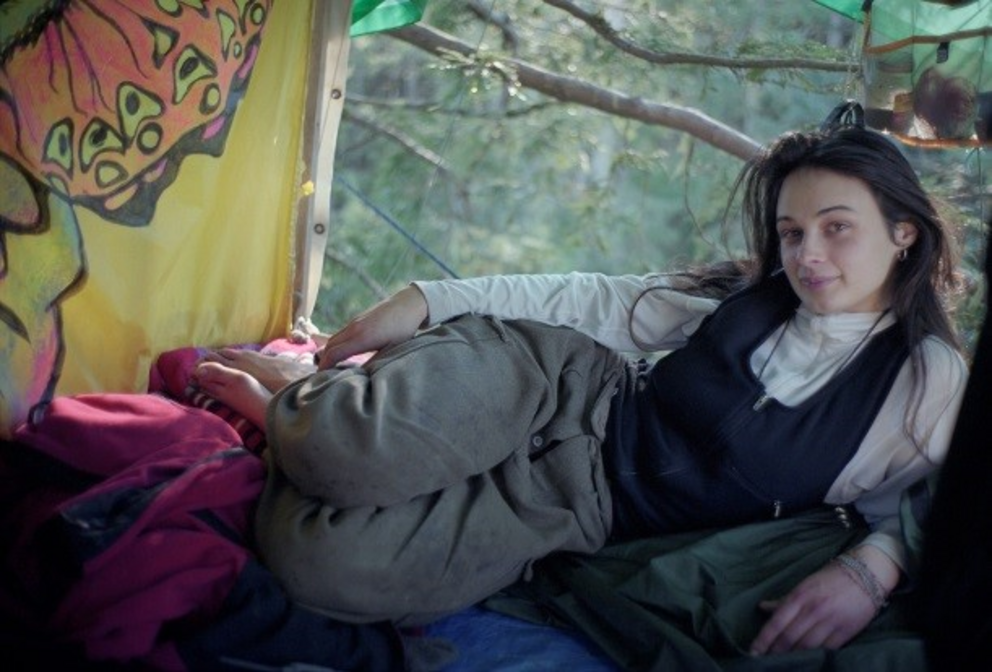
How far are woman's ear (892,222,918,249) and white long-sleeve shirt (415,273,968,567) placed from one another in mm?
143

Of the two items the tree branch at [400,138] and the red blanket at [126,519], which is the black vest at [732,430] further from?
the tree branch at [400,138]

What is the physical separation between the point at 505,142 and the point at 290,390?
429cm

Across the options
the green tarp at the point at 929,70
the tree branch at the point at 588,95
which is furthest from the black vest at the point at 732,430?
the tree branch at the point at 588,95

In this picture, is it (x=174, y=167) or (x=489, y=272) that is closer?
(x=174, y=167)

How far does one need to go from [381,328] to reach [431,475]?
48cm

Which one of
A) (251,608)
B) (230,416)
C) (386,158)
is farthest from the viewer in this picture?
(386,158)

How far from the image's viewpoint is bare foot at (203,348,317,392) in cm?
238

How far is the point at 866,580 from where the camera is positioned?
5.87 feet

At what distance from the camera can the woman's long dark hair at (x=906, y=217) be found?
1981 millimetres

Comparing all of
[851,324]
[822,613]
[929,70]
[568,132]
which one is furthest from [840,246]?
[568,132]

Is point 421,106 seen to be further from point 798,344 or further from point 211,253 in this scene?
point 798,344

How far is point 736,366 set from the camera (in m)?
2.03

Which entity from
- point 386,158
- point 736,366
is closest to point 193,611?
point 736,366

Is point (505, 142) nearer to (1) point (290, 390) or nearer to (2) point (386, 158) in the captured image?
(2) point (386, 158)
